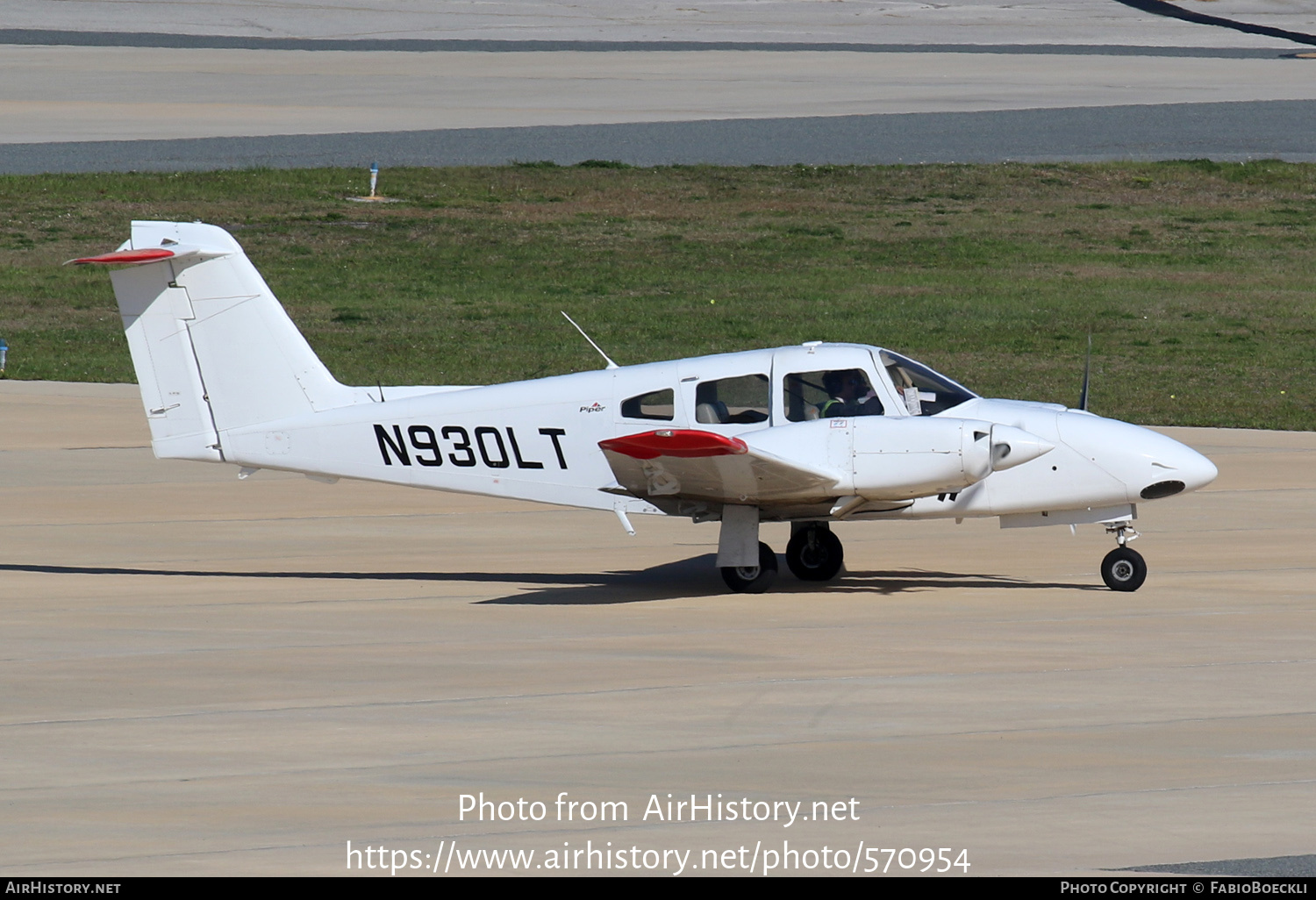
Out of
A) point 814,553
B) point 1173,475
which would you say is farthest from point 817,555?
point 1173,475

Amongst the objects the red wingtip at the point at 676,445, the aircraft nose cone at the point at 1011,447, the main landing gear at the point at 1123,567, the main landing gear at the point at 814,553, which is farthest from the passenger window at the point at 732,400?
the main landing gear at the point at 1123,567

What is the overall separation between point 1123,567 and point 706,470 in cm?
320

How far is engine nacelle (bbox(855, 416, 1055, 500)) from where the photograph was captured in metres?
12.4

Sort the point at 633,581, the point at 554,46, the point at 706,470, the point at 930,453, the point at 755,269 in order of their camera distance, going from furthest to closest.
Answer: the point at 554,46, the point at 755,269, the point at 633,581, the point at 706,470, the point at 930,453

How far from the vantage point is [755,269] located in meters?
34.4

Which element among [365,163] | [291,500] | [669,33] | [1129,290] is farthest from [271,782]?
[669,33]

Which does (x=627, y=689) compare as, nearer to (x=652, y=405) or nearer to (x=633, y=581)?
(x=652, y=405)

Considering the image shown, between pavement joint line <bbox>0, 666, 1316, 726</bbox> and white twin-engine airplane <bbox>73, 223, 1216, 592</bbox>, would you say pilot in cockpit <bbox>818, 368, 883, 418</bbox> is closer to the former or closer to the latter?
white twin-engine airplane <bbox>73, 223, 1216, 592</bbox>

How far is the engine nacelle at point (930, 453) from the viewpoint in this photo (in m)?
12.4

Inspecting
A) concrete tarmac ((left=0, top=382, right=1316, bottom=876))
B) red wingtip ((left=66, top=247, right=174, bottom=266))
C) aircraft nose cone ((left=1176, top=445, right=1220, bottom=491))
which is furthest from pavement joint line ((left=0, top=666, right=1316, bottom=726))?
red wingtip ((left=66, top=247, right=174, bottom=266))

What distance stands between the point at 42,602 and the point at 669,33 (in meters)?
54.5

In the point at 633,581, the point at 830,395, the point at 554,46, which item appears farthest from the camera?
the point at 554,46
